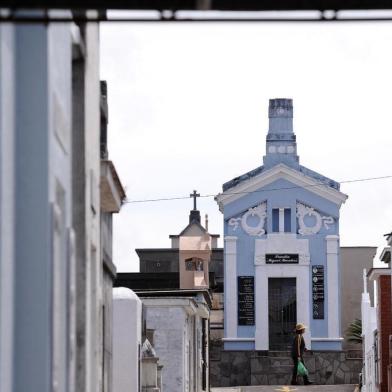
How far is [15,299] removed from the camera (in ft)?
38.1

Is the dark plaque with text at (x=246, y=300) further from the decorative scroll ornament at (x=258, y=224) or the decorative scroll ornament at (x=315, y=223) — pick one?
the decorative scroll ornament at (x=315, y=223)

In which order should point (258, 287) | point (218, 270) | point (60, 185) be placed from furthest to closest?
point (218, 270), point (258, 287), point (60, 185)

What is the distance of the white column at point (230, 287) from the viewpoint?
197 feet

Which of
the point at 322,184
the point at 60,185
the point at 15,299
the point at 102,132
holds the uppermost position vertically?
the point at 322,184

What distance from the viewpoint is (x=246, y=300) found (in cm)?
6025

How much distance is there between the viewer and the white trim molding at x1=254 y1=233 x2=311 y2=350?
5984 cm

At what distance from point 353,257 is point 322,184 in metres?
8.86

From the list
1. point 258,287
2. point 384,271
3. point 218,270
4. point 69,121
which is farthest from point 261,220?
point 69,121

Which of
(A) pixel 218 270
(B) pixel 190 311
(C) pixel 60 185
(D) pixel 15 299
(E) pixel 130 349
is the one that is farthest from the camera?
(A) pixel 218 270

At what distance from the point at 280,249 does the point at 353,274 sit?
8.45m

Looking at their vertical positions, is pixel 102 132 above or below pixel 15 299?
above

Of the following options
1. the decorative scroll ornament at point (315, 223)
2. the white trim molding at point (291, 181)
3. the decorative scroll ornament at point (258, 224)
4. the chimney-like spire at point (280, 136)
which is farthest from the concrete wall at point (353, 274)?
the chimney-like spire at point (280, 136)

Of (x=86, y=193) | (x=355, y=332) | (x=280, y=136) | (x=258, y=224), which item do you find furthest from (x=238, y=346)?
(x=86, y=193)

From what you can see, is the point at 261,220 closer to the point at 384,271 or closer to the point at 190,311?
the point at 384,271
